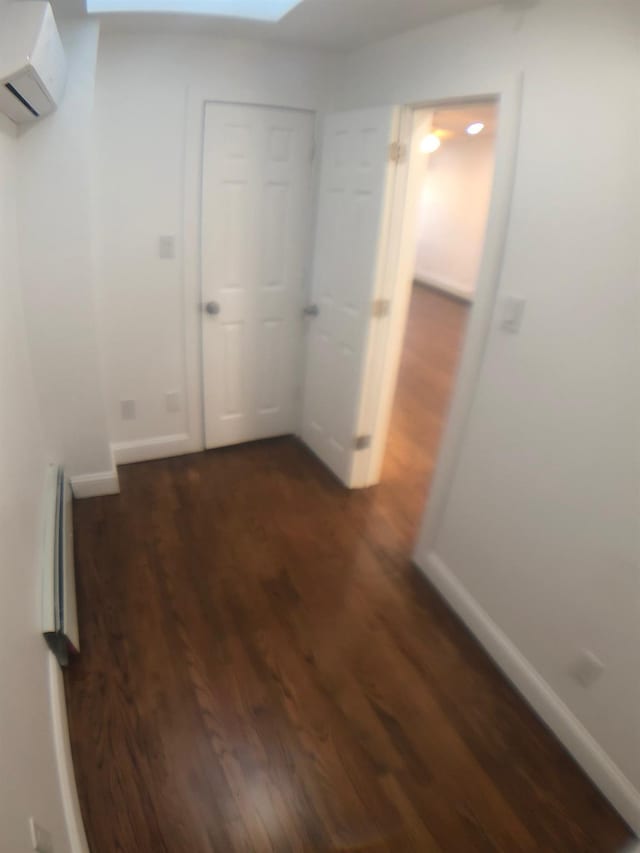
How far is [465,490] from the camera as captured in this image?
197 centimetres

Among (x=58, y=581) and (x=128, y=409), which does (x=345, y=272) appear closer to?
(x=128, y=409)

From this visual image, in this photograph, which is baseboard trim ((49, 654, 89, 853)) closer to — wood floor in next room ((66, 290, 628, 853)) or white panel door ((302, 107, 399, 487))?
wood floor in next room ((66, 290, 628, 853))

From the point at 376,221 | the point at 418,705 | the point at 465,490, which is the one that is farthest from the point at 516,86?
the point at 418,705

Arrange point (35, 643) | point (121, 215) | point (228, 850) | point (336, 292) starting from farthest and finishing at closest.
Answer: point (336, 292), point (121, 215), point (35, 643), point (228, 850)

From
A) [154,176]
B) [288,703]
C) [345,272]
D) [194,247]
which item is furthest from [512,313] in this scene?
[154,176]

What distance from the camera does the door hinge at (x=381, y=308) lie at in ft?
7.74

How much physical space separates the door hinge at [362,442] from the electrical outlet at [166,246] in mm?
1385

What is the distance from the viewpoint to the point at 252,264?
8.87 ft

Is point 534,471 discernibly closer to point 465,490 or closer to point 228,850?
point 465,490

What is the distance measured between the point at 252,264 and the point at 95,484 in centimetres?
147

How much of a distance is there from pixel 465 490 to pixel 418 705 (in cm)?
81

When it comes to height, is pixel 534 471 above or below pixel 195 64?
below

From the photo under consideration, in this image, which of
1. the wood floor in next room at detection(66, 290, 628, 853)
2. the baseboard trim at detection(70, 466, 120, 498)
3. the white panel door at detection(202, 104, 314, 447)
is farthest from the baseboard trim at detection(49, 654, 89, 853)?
the white panel door at detection(202, 104, 314, 447)

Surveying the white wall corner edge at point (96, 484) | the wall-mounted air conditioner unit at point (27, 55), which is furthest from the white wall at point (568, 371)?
the white wall corner edge at point (96, 484)
